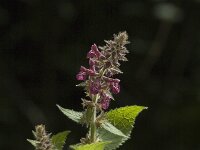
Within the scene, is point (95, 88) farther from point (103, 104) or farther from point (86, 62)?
point (86, 62)

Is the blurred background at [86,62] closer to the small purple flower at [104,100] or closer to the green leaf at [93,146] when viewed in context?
the small purple flower at [104,100]

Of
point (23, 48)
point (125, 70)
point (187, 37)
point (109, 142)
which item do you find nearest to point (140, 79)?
point (125, 70)

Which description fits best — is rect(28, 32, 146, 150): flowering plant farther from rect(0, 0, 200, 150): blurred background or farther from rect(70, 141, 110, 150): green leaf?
rect(0, 0, 200, 150): blurred background

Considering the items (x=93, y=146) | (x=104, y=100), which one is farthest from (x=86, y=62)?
(x=93, y=146)

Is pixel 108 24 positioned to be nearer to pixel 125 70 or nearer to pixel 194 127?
pixel 125 70

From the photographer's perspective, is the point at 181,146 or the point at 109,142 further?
the point at 181,146

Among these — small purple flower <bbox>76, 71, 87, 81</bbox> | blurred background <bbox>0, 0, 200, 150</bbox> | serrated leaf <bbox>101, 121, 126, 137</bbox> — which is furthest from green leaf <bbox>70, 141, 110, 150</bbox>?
blurred background <bbox>0, 0, 200, 150</bbox>
